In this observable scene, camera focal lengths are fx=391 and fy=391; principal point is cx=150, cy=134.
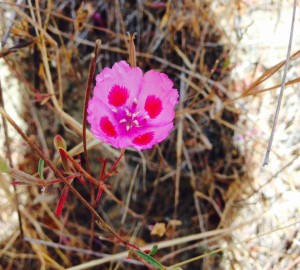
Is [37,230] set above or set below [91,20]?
below

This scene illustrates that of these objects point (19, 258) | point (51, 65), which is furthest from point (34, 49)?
point (19, 258)

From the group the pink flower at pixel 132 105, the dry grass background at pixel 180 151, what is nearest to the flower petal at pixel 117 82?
the pink flower at pixel 132 105

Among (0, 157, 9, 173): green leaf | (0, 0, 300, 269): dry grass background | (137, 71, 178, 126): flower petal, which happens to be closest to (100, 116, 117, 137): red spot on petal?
(137, 71, 178, 126): flower petal

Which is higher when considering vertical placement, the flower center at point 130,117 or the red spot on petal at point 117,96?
the red spot on petal at point 117,96

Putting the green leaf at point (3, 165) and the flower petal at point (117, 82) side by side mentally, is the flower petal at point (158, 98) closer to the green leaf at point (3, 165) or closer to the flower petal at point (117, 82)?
the flower petal at point (117, 82)

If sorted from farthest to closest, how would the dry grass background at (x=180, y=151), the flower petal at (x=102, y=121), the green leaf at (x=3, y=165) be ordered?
1. the dry grass background at (x=180, y=151)
2. the flower petal at (x=102, y=121)
3. the green leaf at (x=3, y=165)

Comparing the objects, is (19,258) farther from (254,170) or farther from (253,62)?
(253,62)

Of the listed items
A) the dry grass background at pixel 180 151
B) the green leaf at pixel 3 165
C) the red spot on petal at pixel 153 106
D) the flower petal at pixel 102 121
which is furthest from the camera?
the dry grass background at pixel 180 151

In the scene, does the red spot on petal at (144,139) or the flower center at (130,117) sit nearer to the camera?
the red spot on petal at (144,139)

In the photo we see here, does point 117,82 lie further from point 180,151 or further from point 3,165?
point 180,151
